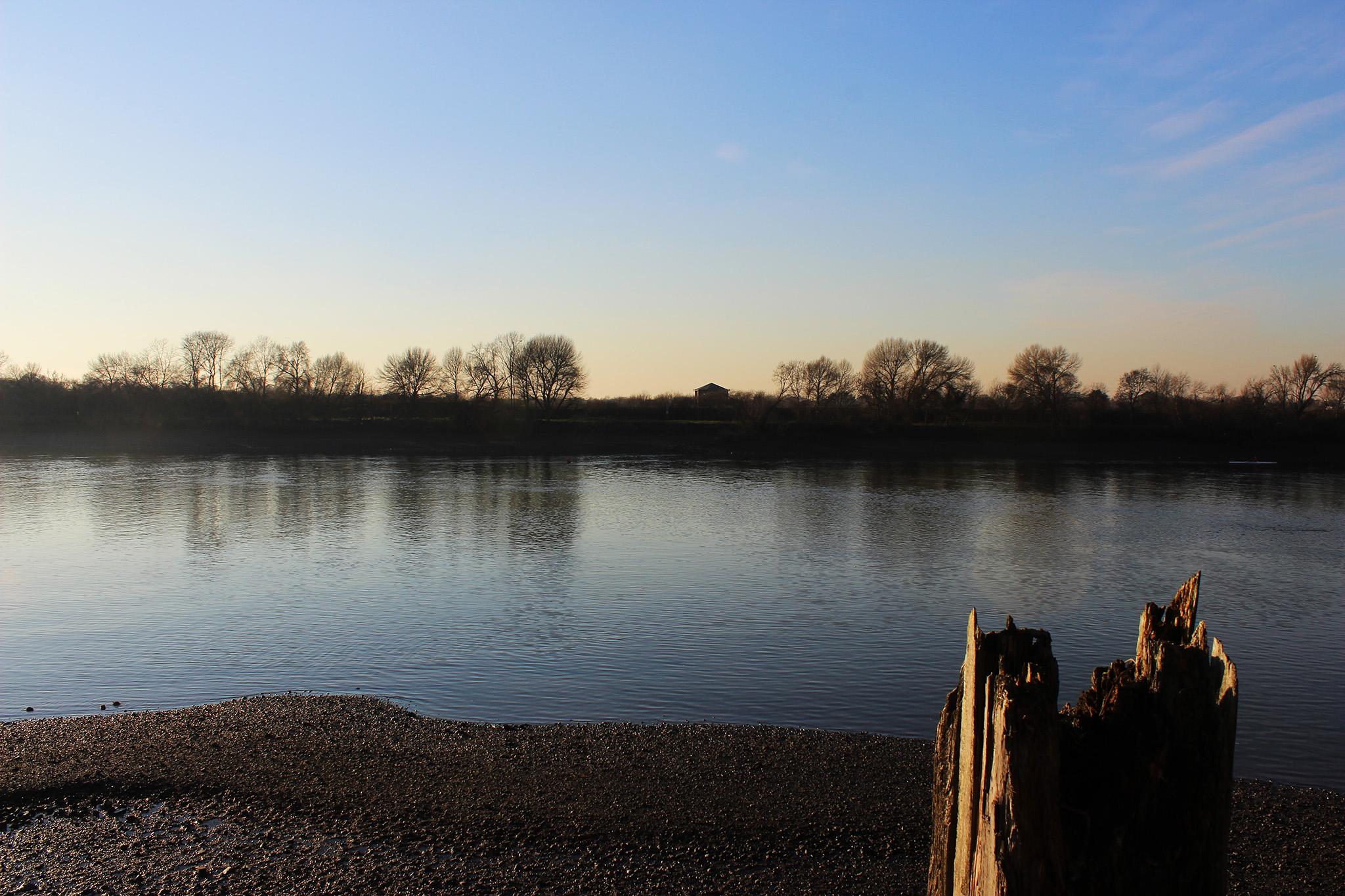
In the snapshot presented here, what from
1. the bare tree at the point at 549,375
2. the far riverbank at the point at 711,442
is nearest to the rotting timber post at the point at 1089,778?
Answer: the far riverbank at the point at 711,442

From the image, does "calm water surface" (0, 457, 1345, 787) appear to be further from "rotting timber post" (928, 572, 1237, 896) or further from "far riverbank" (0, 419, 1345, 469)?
"far riverbank" (0, 419, 1345, 469)

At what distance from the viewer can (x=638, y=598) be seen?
57.8 ft

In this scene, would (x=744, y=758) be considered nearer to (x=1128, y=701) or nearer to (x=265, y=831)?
(x=265, y=831)

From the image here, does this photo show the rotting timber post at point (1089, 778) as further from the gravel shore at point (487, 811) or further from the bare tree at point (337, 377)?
the bare tree at point (337, 377)

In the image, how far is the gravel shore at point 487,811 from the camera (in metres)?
6.48

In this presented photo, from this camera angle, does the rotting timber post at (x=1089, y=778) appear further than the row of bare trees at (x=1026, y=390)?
No

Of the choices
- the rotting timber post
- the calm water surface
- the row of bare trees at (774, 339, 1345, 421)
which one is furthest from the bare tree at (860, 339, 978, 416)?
the rotting timber post

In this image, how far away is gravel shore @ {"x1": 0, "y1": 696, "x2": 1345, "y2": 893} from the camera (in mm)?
6477

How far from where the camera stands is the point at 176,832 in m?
7.09

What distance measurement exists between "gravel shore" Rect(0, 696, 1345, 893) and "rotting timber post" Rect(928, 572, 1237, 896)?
2.98 metres

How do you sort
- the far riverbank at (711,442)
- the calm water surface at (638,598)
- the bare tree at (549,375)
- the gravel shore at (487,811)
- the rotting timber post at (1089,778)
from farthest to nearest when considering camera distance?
the bare tree at (549,375) < the far riverbank at (711,442) < the calm water surface at (638,598) < the gravel shore at (487,811) < the rotting timber post at (1089,778)

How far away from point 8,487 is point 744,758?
4062 centimetres

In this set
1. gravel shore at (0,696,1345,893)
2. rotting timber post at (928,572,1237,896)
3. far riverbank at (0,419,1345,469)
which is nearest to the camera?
rotting timber post at (928,572,1237,896)

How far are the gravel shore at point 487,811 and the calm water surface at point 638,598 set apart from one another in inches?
52.9
